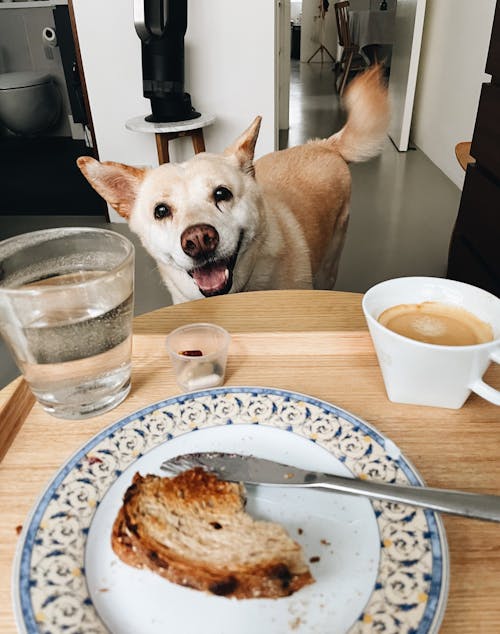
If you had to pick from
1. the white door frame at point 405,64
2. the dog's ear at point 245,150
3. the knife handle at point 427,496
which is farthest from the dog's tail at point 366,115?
the white door frame at point 405,64

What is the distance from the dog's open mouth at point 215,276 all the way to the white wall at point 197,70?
1503mm

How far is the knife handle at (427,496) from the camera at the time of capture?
0.32 metres

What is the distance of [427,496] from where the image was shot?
337mm

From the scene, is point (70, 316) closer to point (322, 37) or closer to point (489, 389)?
point (489, 389)

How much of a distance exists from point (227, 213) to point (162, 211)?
0.14 meters

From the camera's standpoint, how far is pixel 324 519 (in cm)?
35

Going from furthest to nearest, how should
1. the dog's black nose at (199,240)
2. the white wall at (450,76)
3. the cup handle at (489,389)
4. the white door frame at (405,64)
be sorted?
the white door frame at (405,64)
the white wall at (450,76)
the dog's black nose at (199,240)
the cup handle at (489,389)

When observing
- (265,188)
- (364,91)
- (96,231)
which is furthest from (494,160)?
(96,231)

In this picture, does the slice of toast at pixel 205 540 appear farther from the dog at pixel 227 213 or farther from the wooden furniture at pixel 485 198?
the wooden furniture at pixel 485 198

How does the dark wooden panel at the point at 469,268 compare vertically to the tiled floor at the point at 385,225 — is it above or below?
above

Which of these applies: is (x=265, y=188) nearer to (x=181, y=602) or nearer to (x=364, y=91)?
(x=364, y=91)

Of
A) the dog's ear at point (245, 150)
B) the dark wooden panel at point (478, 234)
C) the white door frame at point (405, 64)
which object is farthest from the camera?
the white door frame at point (405, 64)

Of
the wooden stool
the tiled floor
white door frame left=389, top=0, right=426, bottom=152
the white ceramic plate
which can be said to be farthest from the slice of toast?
white door frame left=389, top=0, right=426, bottom=152

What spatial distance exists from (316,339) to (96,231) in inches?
10.6
